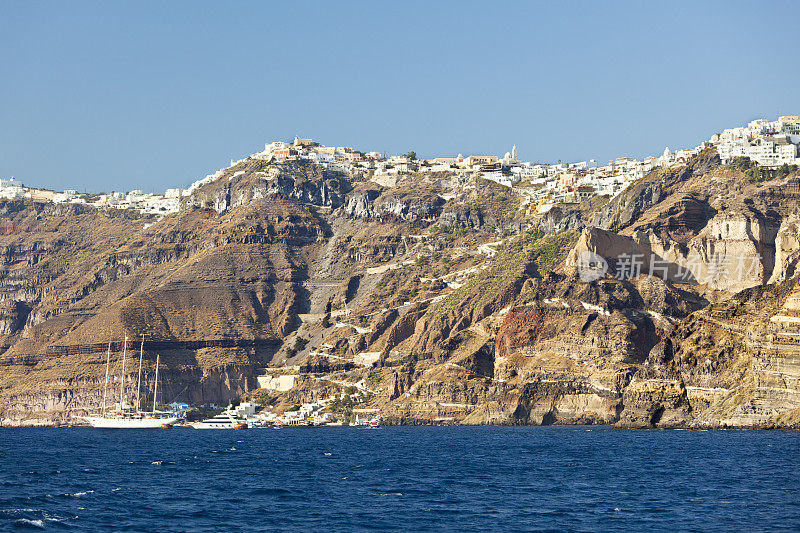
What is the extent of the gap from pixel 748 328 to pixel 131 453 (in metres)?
71.5

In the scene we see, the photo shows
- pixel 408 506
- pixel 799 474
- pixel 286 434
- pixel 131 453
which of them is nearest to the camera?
pixel 408 506

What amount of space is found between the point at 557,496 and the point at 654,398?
232 ft

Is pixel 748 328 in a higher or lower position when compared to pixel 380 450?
higher

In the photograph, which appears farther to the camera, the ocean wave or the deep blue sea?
the deep blue sea

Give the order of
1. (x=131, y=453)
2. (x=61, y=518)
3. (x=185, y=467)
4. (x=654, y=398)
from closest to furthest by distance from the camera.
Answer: (x=61, y=518) < (x=185, y=467) < (x=131, y=453) < (x=654, y=398)

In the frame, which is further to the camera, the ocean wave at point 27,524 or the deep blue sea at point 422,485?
the deep blue sea at point 422,485

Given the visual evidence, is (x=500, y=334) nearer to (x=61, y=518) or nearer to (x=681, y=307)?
(x=681, y=307)

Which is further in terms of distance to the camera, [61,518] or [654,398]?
[654,398]

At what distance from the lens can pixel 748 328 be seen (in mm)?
128250

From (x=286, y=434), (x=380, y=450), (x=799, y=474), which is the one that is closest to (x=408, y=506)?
(x=799, y=474)

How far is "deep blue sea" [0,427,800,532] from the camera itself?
214ft

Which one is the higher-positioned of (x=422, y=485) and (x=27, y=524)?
(x=422, y=485)

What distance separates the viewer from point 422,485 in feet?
277

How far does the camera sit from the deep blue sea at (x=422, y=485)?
6538 centimetres
